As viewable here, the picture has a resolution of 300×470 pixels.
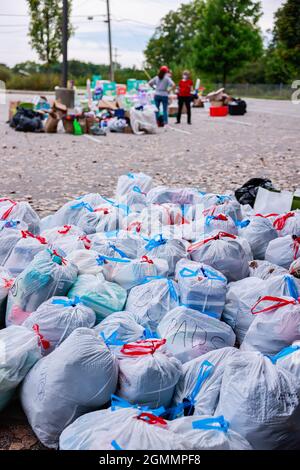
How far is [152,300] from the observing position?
290cm

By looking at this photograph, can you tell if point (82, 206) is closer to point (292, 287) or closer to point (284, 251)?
point (284, 251)

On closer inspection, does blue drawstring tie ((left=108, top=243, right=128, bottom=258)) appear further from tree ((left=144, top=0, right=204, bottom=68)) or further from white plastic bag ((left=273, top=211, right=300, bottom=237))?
tree ((left=144, top=0, right=204, bottom=68))

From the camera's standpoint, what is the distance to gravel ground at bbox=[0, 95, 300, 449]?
6.81 meters

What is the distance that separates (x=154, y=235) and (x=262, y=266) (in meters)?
0.83

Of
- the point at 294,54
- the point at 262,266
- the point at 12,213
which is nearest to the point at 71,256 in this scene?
the point at 12,213

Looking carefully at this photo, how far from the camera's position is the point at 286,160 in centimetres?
947

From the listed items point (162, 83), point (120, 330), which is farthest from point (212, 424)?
point (162, 83)

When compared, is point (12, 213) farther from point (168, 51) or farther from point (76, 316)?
point (168, 51)

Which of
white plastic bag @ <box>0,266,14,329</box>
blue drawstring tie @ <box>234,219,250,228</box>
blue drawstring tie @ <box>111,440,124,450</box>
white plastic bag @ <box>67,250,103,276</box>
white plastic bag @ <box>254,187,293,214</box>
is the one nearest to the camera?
blue drawstring tie @ <box>111,440,124,450</box>

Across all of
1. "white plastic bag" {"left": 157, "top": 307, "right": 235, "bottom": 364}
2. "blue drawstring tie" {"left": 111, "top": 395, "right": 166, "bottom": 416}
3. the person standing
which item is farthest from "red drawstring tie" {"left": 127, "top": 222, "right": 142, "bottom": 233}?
the person standing

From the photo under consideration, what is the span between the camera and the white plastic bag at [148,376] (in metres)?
2.17

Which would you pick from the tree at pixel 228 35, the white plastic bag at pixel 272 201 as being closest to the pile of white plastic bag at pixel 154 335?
the white plastic bag at pixel 272 201

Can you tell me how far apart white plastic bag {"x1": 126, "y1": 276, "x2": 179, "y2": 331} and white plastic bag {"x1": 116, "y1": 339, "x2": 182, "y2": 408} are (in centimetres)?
56

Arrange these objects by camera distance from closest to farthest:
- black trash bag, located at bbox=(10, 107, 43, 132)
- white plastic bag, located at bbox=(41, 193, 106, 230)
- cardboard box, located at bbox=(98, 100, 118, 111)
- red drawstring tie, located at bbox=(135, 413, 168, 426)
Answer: red drawstring tie, located at bbox=(135, 413, 168, 426), white plastic bag, located at bbox=(41, 193, 106, 230), black trash bag, located at bbox=(10, 107, 43, 132), cardboard box, located at bbox=(98, 100, 118, 111)
